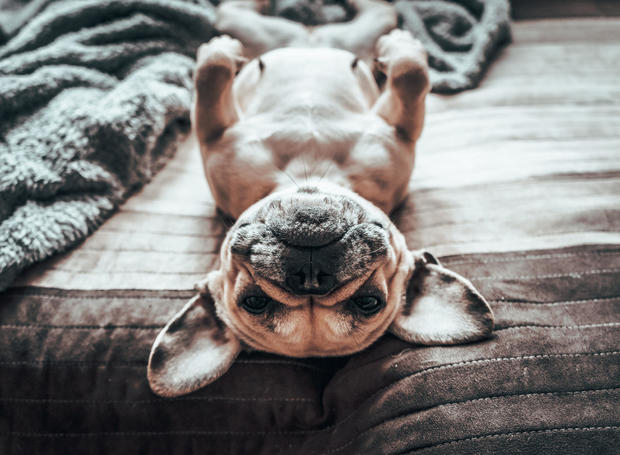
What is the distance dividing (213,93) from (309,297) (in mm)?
827

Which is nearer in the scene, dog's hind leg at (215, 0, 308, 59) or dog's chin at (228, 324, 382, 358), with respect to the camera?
dog's chin at (228, 324, 382, 358)

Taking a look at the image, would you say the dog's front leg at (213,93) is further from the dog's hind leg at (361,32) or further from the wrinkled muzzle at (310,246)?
the dog's hind leg at (361,32)

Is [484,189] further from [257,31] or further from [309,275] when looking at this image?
[257,31]

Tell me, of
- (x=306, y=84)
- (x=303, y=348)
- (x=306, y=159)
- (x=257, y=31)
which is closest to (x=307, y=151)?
(x=306, y=159)

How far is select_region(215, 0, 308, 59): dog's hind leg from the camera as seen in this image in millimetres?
2193

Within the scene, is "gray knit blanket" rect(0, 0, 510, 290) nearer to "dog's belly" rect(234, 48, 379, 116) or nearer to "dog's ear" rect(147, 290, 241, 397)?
"dog's belly" rect(234, 48, 379, 116)

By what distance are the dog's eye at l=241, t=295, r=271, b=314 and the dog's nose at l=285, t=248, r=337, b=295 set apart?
13 cm

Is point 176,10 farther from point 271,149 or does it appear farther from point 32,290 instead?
point 32,290

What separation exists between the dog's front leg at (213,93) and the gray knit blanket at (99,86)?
0.35 meters

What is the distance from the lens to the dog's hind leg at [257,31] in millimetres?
2193

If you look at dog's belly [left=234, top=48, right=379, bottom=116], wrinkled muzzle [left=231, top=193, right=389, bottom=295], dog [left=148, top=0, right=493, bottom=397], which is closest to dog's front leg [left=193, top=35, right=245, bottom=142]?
dog [left=148, top=0, right=493, bottom=397]

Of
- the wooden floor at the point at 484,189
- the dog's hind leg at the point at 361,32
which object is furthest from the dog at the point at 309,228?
the dog's hind leg at the point at 361,32

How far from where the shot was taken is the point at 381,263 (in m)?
1.09

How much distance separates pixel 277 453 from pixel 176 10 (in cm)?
215
